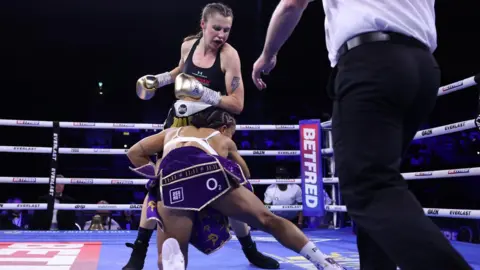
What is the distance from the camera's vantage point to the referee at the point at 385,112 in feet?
2.43

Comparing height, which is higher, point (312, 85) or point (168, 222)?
point (312, 85)

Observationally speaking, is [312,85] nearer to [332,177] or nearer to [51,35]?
[51,35]

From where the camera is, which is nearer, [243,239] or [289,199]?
[243,239]

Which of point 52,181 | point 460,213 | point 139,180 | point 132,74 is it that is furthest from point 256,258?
point 132,74

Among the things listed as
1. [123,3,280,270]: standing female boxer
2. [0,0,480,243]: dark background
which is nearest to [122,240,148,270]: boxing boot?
[123,3,280,270]: standing female boxer

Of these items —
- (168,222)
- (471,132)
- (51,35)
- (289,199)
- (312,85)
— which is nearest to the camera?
(168,222)

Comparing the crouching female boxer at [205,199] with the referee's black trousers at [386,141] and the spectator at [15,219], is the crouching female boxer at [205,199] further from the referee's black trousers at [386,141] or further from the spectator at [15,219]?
the spectator at [15,219]

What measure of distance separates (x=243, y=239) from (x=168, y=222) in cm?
67

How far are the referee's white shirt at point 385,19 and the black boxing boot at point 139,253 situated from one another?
4.64 ft

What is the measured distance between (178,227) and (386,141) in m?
1.02

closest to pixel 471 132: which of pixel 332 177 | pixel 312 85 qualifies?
pixel 312 85

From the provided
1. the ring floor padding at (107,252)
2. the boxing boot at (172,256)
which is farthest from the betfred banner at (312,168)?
the boxing boot at (172,256)

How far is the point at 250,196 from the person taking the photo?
1.71m

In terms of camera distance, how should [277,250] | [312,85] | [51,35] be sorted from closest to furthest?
[277,250] < [51,35] < [312,85]
